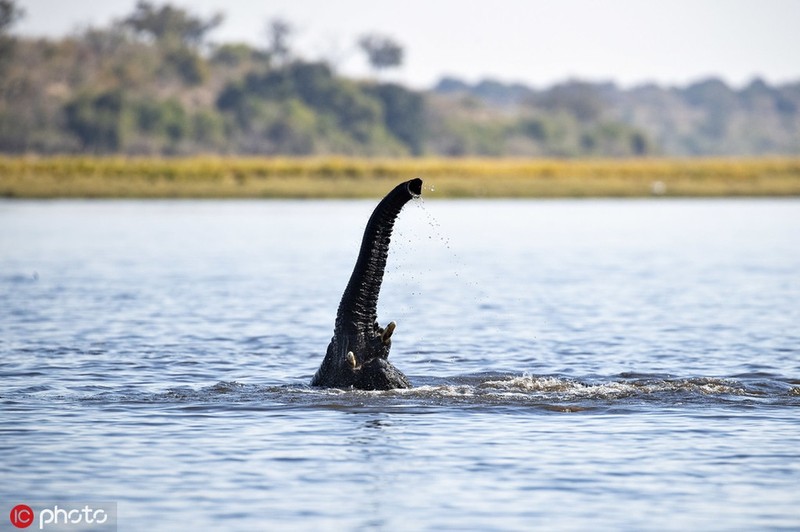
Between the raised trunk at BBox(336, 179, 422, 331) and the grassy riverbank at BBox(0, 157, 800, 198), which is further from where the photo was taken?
the grassy riverbank at BBox(0, 157, 800, 198)

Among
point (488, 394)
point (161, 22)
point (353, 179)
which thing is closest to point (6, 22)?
point (161, 22)

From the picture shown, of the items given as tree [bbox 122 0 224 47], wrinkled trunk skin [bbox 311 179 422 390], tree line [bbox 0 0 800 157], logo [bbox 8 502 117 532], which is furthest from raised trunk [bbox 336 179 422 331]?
tree [bbox 122 0 224 47]

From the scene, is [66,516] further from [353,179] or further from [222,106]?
[222,106]

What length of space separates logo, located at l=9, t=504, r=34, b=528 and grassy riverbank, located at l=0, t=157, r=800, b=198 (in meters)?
53.4

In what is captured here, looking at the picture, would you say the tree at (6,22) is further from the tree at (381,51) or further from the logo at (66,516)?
the logo at (66,516)

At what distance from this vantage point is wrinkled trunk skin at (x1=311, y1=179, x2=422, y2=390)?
1208 cm

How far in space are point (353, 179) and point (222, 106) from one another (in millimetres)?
46187

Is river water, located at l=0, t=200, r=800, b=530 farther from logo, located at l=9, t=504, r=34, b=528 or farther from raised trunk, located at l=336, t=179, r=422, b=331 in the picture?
raised trunk, located at l=336, t=179, r=422, b=331

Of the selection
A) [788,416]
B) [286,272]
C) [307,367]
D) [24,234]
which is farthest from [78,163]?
[788,416]

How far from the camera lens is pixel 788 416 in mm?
13188

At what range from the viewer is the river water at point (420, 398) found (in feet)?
33.0

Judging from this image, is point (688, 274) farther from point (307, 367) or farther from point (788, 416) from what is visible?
point (788, 416)

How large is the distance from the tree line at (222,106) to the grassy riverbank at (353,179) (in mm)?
30478

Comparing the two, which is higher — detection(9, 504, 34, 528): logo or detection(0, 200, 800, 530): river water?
detection(0, 200, 800, 530): river water
